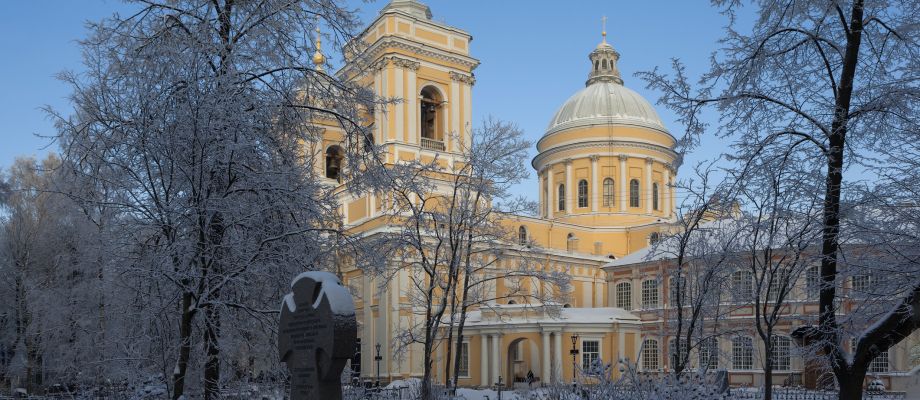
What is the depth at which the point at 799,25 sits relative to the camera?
10.6m

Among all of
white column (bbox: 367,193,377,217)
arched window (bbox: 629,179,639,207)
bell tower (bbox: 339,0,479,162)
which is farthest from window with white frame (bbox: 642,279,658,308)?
white column (bbox: 367,193,377,217)

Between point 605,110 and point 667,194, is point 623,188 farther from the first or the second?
point 605,110

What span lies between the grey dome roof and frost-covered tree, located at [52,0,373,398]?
4875 cm

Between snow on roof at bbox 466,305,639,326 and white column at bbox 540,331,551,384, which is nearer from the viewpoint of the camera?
white column at bbox 540,331,551,384

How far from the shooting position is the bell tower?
41094mm

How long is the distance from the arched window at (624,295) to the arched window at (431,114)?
13.2 m

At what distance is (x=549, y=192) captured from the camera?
60750 millimetres

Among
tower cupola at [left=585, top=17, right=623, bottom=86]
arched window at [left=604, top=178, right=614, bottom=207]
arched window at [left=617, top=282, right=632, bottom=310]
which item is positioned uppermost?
tower cupola at [left=585, top=17, right=623, bottom=86]

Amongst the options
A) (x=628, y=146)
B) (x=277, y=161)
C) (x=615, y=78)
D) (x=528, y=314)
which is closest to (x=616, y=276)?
(x=528, y=314)

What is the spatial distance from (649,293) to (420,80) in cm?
1668

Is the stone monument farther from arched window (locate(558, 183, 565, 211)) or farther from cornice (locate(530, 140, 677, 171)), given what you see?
arched window (locate(558, 183, 565, 211))

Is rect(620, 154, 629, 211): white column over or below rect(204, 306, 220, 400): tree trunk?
over

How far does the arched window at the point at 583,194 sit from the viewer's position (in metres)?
58.9

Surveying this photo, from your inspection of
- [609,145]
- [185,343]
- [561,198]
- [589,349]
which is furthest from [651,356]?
[185,343]
